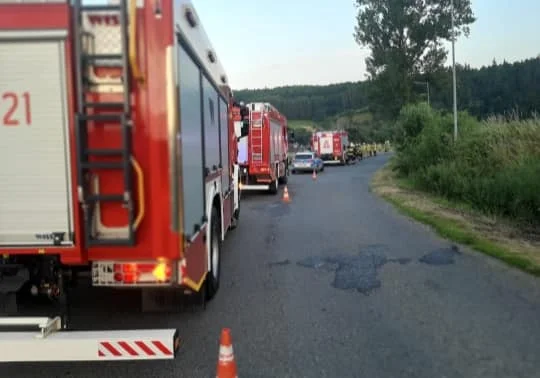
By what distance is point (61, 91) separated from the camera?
4426 millimetres

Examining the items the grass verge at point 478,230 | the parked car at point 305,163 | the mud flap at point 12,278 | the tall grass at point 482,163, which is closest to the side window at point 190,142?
the mud flap at point 12,278

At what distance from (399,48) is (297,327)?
46987mm

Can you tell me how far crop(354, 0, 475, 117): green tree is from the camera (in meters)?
49.0

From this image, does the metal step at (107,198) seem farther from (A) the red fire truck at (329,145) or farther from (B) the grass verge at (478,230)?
(A) the red fire truck at (329,145)

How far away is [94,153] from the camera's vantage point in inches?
173

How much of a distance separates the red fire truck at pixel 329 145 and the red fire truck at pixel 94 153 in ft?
156

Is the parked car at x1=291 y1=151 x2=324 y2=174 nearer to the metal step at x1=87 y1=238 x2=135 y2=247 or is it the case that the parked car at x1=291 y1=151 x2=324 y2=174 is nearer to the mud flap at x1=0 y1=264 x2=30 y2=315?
the mud flap at x1=0 y1=264 x2=30 y2=315

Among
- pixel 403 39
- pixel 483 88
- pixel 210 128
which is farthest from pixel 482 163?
pixel 483 88

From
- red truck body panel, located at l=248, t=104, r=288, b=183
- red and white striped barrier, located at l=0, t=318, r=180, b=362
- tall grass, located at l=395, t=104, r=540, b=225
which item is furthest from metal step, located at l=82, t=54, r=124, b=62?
red truck body panel, located at l=248, t=104, r=288, b=183

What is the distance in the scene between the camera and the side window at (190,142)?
4746 millimetres

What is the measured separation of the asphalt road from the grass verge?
0.41 metres

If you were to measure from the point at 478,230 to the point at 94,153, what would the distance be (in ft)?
32.1

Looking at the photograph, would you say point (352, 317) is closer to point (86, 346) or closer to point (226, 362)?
point (226, 362)

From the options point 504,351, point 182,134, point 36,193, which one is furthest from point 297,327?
point 36,193
